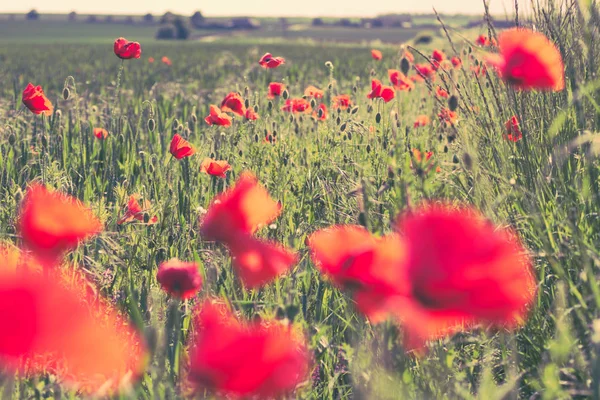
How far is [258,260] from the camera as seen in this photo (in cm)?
95

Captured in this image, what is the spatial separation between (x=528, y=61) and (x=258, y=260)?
70 centimetres

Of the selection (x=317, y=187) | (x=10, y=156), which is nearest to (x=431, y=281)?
(x=317, y=187)

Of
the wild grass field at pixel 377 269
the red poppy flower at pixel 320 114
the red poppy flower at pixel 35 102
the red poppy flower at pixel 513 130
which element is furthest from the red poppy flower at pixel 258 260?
the red poppy flower at pixel 320 114

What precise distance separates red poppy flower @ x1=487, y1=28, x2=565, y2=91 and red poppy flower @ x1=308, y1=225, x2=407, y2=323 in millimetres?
556

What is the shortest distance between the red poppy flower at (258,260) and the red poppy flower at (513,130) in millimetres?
1211

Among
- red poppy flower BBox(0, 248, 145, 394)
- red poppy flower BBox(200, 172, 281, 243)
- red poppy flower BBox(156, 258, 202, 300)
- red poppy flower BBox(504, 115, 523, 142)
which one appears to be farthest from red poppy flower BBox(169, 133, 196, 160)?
red poppy flower BBox(0, 248, 145, 394)

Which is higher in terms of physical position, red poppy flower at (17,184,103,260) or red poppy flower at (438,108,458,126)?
red poppy flower at (438,108,458,126)

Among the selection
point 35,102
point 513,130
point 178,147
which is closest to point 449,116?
point 513,130

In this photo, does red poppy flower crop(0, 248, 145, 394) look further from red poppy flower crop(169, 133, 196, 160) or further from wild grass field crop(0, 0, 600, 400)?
red poppy flower crop(169, 133, 196, 160)

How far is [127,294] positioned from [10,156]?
1891 millimetres

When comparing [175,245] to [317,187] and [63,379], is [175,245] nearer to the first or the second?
[317,187]

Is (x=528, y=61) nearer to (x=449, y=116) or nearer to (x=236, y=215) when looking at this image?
(x=449, y=116)

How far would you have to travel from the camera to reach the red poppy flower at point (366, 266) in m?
0.83

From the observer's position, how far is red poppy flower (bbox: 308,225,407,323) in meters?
0.83
